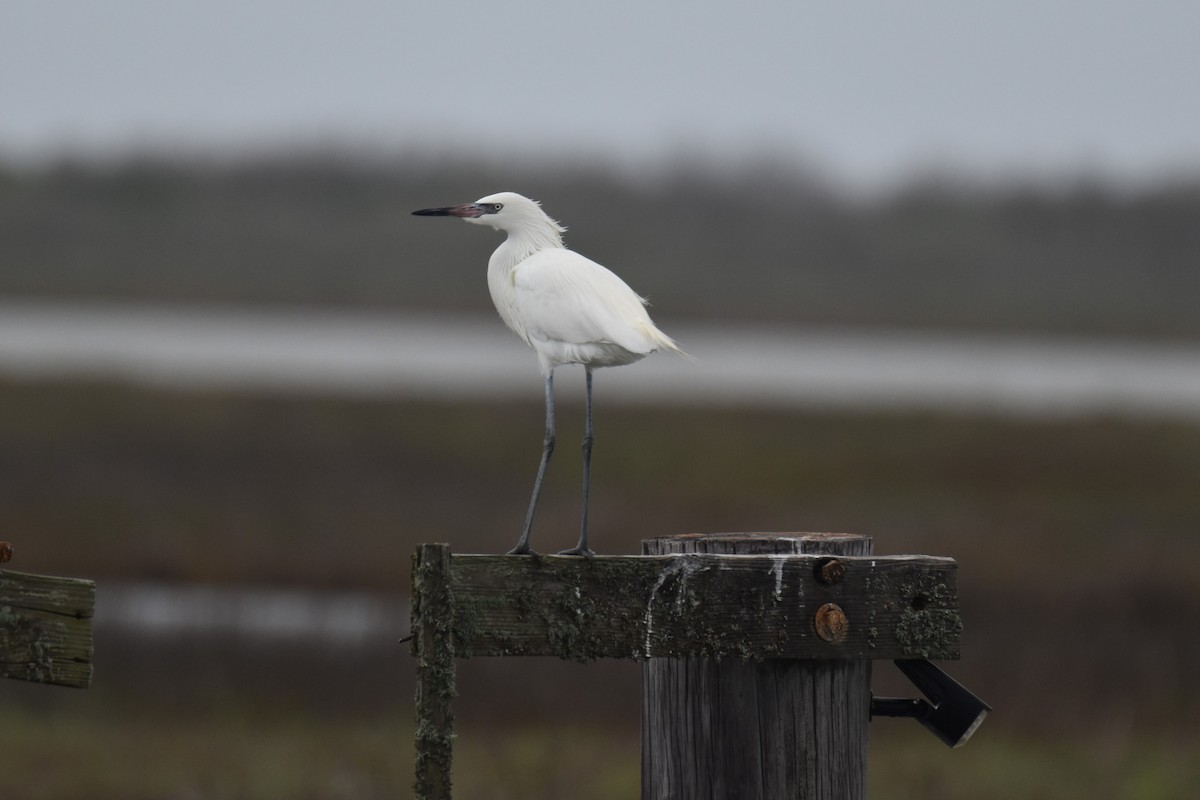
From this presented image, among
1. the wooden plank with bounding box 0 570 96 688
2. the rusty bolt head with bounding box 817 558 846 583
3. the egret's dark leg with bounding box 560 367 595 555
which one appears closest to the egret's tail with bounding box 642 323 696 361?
the egret's dark leg with bounding box 560 367 595 555

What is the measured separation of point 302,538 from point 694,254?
2478 cm

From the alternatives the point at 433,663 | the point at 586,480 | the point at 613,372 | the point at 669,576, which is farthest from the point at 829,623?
the point at 613,372

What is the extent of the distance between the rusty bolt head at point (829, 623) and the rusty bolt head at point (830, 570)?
0.23 feet

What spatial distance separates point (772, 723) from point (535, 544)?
10182 mm

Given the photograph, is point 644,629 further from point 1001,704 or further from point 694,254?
point 694,254

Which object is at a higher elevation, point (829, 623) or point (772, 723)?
point (829, 623)

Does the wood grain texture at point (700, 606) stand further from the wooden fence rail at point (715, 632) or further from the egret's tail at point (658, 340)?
the egret's tail at point (658, 340)

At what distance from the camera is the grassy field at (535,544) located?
9078 mm

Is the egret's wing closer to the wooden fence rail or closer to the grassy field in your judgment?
the wooden fence rail

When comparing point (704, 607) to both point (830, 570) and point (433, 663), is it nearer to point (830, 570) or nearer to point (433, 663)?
point (830, 570)

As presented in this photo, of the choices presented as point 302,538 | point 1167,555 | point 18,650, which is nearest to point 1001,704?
point 1167,555

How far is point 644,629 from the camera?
3.65 meters

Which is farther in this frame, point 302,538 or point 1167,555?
point 302,538

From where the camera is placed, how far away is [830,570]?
3740 millimetres
